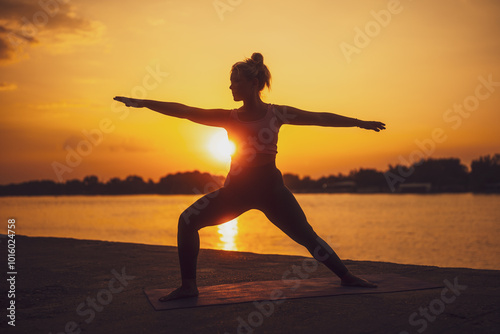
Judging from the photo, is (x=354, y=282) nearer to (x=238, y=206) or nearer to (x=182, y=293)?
(x=238, y=206)

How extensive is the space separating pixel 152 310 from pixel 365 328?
1862 millimetres

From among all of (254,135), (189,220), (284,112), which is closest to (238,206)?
(189,220)

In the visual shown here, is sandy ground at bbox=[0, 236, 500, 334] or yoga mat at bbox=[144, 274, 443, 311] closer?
sandy ground at bbox=[0, 236, 500, 334]

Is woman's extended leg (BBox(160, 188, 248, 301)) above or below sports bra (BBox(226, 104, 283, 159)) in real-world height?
below

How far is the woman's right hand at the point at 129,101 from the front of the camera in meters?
4.57

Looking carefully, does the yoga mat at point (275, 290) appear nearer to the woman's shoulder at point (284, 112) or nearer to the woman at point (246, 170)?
the woman at point (246, 170)

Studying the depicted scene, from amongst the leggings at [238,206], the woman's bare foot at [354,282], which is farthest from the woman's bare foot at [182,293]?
the woman's bare foot at [354,282]

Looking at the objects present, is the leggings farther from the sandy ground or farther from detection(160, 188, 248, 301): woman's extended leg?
the sandy ground

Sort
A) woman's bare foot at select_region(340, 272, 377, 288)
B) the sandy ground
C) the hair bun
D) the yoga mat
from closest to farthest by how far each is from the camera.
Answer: the sandy ground, the yoga mat, the hair bun, woman's bare foot at select_region(340, 272, 377, 288)

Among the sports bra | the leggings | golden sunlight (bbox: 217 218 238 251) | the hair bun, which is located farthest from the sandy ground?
golden sunlight (bbox: 217 218 238 251)

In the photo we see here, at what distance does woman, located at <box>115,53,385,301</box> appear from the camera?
472 cm

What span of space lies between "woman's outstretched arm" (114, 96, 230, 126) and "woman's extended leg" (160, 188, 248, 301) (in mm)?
710

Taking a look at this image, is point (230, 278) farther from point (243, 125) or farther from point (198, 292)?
point (243, 125)

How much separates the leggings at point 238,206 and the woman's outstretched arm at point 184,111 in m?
0.55
